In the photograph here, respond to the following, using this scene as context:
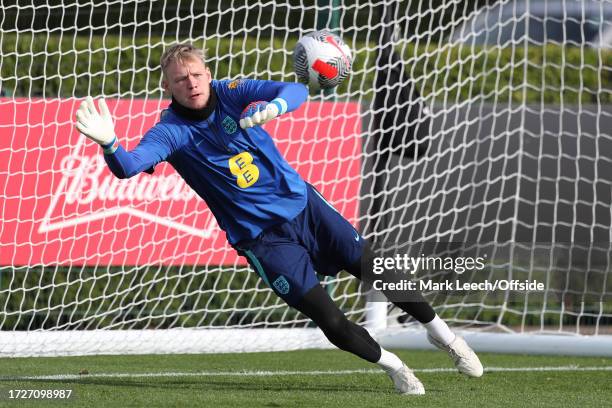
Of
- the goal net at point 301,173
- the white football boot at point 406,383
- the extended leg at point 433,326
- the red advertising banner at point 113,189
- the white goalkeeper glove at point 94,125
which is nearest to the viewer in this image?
the white goalkeeper glove at point 94,125

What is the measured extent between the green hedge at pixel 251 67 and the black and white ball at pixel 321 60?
2.08m

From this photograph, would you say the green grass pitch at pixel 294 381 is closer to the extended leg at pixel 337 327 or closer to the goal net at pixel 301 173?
the extended leg at pixel 337 327

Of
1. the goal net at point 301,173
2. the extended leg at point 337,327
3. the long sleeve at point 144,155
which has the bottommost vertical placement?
the goal net at point 301,173

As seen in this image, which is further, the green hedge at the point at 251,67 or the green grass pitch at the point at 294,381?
the green hedge at the point at 251,67

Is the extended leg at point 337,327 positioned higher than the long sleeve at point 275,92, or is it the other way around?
the long sleeve at point 275,92

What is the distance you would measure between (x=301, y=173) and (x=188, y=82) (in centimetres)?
331

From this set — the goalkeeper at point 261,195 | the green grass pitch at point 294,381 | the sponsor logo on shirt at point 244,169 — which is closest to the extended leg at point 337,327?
the goalkeeper at point 261,195

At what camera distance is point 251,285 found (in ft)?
33.6

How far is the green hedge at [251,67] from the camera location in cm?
873

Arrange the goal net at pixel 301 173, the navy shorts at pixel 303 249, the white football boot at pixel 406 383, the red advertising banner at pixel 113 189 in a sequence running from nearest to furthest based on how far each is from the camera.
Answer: the navy shorts at pixel 303 249
the white football boot at pixel 406 383
the red advertising banner at pixel 113 189
the goal net at pixel 301 173

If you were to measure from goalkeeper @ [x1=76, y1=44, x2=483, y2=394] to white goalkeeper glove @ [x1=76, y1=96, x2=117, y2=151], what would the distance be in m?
0.40

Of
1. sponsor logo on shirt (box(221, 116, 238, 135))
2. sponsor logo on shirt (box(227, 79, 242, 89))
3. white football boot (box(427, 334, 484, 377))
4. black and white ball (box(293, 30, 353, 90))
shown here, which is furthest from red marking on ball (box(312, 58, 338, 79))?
white football boot (box(427, 334, 484, 377))

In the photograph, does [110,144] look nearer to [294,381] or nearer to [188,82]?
[188,82]

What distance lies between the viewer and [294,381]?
6574 mm
